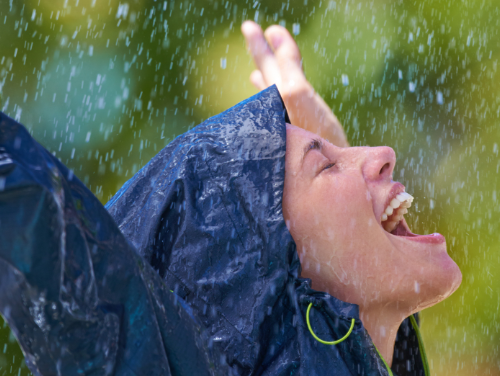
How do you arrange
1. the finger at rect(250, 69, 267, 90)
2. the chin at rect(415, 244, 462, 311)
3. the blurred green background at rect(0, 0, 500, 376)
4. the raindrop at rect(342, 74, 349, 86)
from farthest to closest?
the raindrop at rect(342, 74, 349, 86) → the blurred green background at rect(0, 0, 500, 376) → the finger at rect(250, 69, 267, 90) → the chin at rect(415, 244, 462, 311)

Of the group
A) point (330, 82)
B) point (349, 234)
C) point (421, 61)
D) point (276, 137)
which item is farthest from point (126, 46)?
point (349, 234)

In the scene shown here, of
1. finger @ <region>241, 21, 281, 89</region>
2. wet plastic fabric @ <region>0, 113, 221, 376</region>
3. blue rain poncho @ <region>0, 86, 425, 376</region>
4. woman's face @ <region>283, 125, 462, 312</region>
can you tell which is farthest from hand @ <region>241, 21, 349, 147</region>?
wet plastic fabric @ <region>0, 113, 221, 376</region>

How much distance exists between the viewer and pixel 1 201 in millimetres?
532

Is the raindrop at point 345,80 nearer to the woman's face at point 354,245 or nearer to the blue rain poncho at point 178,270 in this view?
the blue rain poncho at point 178,270

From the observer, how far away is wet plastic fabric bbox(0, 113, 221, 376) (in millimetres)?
545

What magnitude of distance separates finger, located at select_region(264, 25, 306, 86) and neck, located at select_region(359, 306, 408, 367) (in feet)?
2.99

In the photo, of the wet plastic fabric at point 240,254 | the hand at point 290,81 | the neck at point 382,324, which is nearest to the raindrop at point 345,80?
the hand at point 290,81

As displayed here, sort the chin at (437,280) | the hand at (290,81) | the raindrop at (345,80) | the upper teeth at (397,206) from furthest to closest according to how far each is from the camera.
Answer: the raindrop at (345,80) < the hand at (290,81) < the upper teeth at (397,206) < the chin at (437,280)

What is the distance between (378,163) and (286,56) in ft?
2.50

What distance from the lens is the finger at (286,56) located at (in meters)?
1.82

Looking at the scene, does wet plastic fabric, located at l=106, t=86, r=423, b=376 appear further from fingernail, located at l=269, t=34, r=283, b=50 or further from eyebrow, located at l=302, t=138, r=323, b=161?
fingernail, located at l=269, t=34, r=283, b=50

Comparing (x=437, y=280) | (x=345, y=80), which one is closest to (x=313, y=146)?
(x=437, y=280)

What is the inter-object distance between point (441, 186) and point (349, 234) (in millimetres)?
2043

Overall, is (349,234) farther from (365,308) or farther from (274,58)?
(274,58)
